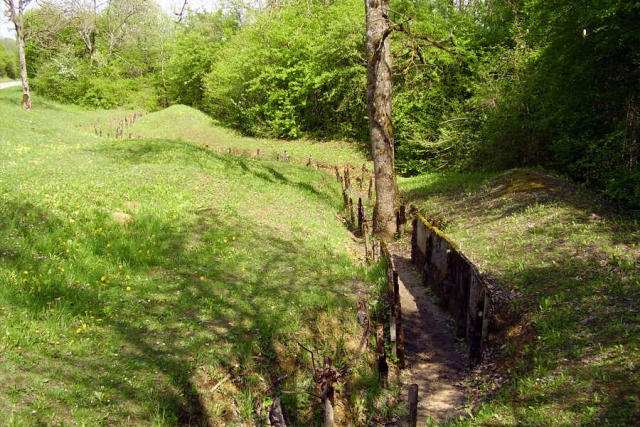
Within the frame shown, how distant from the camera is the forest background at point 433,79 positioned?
1069cm

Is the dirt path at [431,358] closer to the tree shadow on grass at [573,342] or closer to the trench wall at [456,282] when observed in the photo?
the trench wall at [456,282]

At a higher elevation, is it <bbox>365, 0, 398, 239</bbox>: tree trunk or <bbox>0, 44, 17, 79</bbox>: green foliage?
<bbox>0, 44, 17, 79</bbox>: green foliage

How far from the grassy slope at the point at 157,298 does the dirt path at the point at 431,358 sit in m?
0.80

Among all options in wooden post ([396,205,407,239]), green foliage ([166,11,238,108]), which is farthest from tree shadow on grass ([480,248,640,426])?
green foliage ([166,11,238,108])

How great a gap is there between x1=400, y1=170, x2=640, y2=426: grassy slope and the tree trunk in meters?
2.59

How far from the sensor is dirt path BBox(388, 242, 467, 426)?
577 centimetres

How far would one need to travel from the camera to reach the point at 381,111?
39.3ft

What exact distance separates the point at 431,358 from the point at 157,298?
4.63m

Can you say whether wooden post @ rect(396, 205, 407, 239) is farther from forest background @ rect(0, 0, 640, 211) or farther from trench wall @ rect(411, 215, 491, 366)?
forest background @ rect(0, 0, 640, 211)

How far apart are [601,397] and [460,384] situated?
2162mm

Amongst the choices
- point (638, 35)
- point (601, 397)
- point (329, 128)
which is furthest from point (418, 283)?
point (329, 128)

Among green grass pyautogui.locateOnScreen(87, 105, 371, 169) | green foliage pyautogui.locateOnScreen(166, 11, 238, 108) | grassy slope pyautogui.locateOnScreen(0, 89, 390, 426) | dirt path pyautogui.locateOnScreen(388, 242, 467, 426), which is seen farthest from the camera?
green foliage pyautogui.locateOnScreen(166, 11, 238, 108)

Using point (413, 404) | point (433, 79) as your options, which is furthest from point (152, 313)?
point (433, 79)

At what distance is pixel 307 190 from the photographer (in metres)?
17.2
